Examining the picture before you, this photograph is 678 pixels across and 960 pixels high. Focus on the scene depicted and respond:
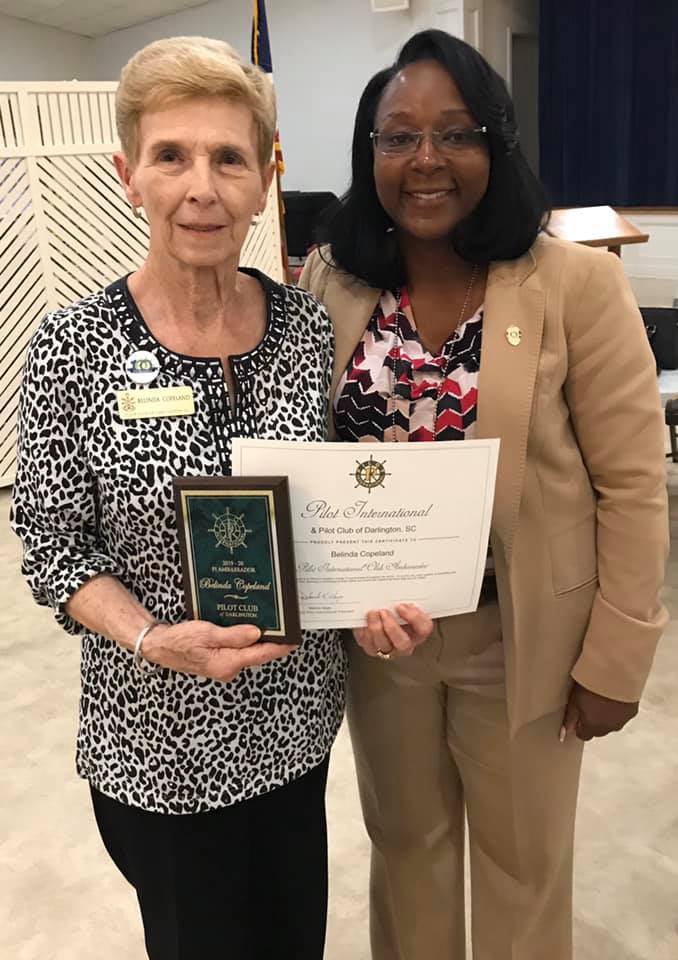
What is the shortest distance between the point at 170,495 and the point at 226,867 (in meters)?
0.59

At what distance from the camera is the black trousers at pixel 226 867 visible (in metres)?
1.29

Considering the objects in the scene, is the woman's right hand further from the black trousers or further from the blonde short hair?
the blonde short hair

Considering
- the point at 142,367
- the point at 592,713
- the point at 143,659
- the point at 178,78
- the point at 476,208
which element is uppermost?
the point at 178,78

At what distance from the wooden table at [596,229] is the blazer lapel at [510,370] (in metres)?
2.02

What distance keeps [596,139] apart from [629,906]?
747cm

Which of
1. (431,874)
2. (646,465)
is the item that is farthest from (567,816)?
(646,465)

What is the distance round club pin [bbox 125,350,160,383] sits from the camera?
1155mm

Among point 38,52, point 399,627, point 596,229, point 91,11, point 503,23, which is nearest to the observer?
point 399,627

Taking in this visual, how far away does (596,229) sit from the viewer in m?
3.65

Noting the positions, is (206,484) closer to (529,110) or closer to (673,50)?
(673,50)

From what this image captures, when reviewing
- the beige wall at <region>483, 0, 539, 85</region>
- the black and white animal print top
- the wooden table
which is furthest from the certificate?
the beige wall at <region>483, 0, 539, 85</region>

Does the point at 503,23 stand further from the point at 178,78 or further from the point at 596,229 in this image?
the point at 178,78

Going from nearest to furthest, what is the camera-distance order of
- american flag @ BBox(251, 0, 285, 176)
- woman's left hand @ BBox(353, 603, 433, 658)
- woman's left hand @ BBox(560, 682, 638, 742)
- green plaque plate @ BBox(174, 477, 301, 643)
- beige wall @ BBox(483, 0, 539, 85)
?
green plaque plate @ BBox(174, 477, 301, 643), woman's left hand @ BBox(353, 603, 433, 658), woman's left hand @ BBox(560, 682, 638, 742), american flag @ BBox(251, 0, 285, 176), beige wall @ BBox(483, 0, 539, 85)

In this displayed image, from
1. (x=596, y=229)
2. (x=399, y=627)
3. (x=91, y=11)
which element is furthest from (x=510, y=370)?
(x=91, y=11)
